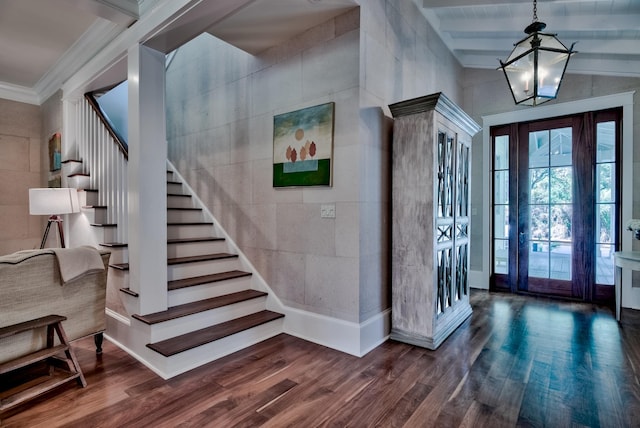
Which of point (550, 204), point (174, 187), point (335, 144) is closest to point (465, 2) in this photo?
point (335, 144)

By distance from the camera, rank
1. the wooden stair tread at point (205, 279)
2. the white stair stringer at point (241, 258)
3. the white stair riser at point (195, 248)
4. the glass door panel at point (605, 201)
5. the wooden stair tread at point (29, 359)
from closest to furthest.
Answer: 1. the wooden stair tread at point (29, 359)
2. the wooden stair tread at point (205, 279)
3. the white stair stringer at point (241, 258)
4. the white stair riser at point (195, 248)
5. the glass door panel at point (605, 201)

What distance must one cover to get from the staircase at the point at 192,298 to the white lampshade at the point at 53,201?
0.12m

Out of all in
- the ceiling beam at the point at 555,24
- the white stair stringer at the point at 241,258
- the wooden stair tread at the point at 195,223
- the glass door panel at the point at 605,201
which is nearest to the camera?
the ceiling beam at the point at 555,24

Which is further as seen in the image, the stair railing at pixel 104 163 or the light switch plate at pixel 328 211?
the stair railing at pixel 104 163

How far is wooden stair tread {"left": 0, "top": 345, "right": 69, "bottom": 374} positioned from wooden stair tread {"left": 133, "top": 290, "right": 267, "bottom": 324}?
0.54 m

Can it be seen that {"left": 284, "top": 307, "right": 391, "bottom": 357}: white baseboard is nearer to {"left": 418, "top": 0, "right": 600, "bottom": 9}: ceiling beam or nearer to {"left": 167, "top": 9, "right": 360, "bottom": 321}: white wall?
{"left": 167, "top": 9, "right": 360, "bottom": 321}: white wall

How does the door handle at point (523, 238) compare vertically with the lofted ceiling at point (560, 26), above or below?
below

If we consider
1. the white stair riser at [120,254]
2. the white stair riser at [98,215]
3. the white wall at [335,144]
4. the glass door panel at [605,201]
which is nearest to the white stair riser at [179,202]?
the white wall at [335,144]

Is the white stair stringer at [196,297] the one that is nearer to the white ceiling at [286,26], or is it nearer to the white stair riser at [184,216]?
the white stair riser at [184,216]

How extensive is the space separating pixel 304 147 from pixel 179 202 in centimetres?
218

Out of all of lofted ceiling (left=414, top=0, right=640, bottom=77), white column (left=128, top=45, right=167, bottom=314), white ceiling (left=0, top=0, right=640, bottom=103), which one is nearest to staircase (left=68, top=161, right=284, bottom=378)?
white column (left=128, top=45, right=167, bottom=314)

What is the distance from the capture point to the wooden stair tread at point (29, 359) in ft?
6.61

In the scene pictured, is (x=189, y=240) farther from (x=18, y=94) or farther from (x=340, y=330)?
(x=18, y=94)

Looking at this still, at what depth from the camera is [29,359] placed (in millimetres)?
2107
